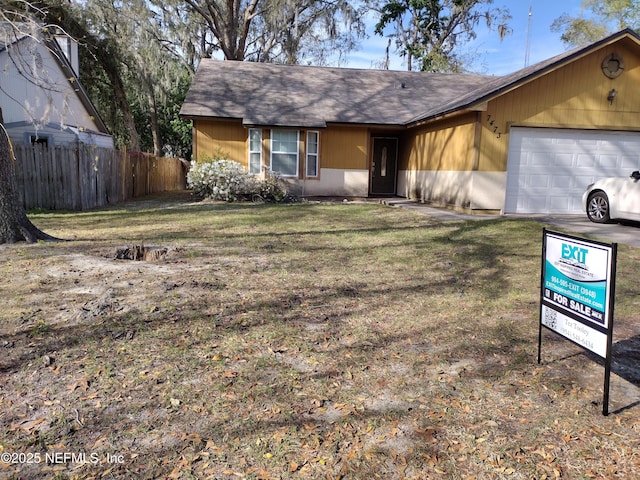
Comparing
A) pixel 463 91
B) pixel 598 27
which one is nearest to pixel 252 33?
pixel 463 91

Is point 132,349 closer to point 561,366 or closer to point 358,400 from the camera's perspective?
point 358,400

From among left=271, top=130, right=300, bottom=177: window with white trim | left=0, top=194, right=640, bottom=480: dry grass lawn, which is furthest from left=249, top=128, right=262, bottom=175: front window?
left=0, top=194, right=640, bottom=480: dry grass lawn

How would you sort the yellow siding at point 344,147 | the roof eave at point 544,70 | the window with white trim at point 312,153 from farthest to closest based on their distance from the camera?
the yellow siding at point 344,147 < the window with white trim at point 312,153 < the roof eave at point 544,70

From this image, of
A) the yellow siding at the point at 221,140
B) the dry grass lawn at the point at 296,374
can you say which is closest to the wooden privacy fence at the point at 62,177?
the yellow siding at the point at 221,140

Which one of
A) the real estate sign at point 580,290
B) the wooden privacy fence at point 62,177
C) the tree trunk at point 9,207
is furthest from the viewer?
the wooden privacy fence at point 62,177

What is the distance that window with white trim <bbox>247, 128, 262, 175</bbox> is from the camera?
54.2ft

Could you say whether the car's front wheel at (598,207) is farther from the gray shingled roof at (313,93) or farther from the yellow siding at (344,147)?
the yellow siding at (344,147)

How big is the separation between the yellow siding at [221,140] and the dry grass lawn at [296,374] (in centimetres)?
1069

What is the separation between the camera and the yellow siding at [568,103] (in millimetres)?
12242

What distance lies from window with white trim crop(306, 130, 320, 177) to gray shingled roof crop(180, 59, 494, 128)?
615 mm

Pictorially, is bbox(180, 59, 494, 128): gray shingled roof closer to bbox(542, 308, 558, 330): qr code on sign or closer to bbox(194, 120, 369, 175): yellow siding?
bbox(194, 120, 369, 175): yellow siding

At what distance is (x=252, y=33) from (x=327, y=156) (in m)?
17.1

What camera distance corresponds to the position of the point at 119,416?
9.16 feet

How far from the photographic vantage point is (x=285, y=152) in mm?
16641
